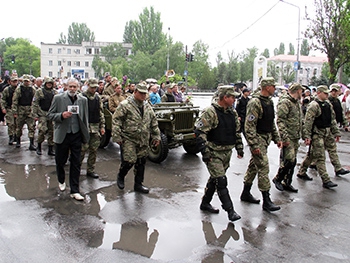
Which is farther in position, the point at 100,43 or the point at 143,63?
the point at 100,43

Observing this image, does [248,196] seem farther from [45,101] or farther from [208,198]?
[45,101]

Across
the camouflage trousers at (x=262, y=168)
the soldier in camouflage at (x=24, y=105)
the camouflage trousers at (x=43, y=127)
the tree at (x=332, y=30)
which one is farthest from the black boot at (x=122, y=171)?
the tree at (x=332, y=30)

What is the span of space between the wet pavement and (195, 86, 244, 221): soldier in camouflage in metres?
0.46

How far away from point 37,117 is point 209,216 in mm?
5361

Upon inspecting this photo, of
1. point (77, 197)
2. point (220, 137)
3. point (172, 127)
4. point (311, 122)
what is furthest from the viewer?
point (172, 127)

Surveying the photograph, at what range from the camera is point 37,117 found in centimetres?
873

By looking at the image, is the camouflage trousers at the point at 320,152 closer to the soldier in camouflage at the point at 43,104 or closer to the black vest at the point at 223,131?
the black vest at the point at 223,131

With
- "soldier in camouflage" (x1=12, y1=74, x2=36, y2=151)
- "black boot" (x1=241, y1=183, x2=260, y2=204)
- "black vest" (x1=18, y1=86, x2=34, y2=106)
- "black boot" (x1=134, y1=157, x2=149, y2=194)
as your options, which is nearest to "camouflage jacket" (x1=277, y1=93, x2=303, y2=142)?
"black boot" (x1=241, y1=183, x2=260, y2=204)

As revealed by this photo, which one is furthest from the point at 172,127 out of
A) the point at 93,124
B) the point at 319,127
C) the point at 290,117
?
the point at 319,127

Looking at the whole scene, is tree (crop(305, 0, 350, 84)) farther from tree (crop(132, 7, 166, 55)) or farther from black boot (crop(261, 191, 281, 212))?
tree (crop(132, 7, 166, 55))

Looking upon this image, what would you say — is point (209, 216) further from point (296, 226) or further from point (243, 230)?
point (296, 226)

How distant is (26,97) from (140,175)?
15.8ft

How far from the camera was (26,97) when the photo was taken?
30.8 ft

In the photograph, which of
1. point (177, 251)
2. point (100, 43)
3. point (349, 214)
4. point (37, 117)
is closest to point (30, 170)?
point (37, 117)
